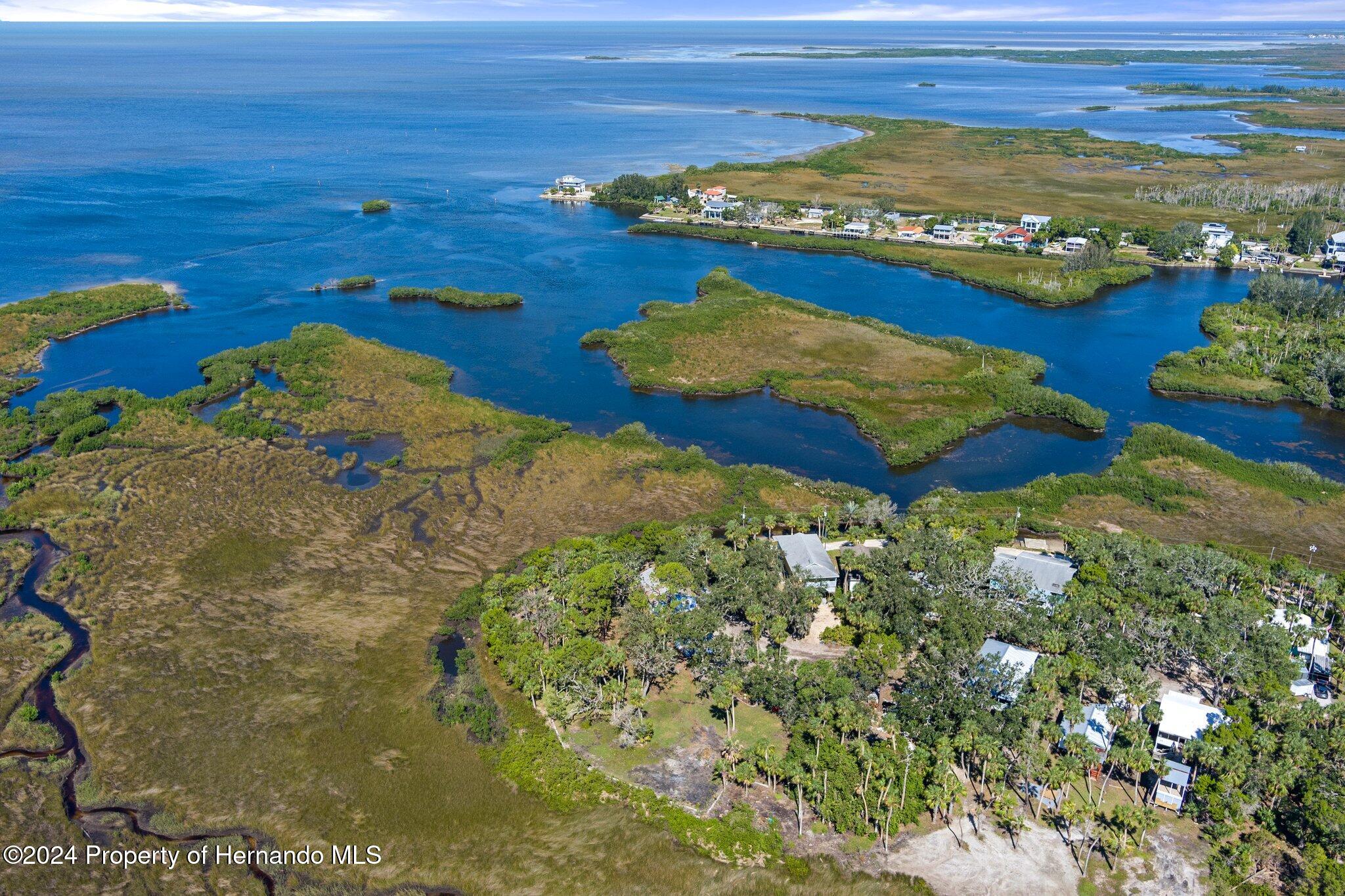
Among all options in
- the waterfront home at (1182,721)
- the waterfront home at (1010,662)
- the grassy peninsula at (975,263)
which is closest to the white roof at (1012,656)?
the waterfront home at (1010,662)

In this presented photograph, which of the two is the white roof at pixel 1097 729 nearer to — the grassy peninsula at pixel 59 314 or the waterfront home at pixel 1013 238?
the grassy peninsula at pixel 59 314

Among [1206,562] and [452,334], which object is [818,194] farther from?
[1206,562]

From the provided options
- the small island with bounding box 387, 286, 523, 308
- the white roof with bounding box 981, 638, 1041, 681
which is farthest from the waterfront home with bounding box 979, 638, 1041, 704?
the small island with bounding box 387, 286, 523, 308

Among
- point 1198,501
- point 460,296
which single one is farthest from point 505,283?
point 1198,501

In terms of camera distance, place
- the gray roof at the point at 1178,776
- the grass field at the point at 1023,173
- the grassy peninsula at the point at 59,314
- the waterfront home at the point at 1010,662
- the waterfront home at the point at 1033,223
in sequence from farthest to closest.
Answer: the grass field at the point at 1023,173 < the waterfront home at the point at 1033,223 < the grassy peninsula at the point at 59,314 < the waterfront home at the point at 1010,662 < the gray roof at the point at 1178,776

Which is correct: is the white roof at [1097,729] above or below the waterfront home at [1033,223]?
below

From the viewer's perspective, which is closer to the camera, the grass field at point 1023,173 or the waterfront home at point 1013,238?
the waterfront home at point 1013,238

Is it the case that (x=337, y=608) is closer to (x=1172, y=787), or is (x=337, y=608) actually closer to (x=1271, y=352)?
(x=1172, y=787)

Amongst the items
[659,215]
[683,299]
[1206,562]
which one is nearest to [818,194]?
[659,215]
